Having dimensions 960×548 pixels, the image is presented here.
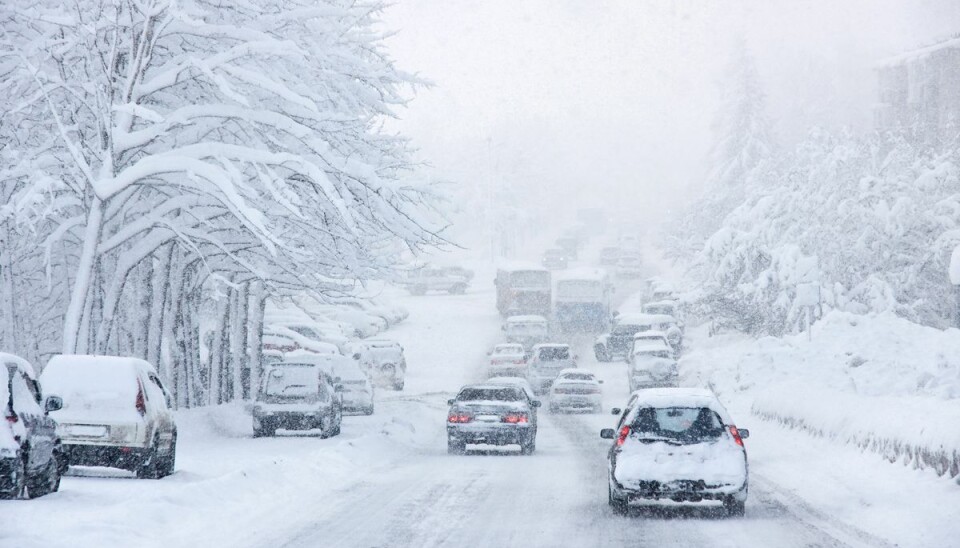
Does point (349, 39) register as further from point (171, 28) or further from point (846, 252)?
point (846, 252)

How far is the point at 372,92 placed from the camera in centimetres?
2677

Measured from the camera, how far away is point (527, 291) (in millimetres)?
68938

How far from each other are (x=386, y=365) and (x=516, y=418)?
2599cm

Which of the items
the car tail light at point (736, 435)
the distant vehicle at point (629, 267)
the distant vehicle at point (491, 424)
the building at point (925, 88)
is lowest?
the distant vehicle at point (491, 424)

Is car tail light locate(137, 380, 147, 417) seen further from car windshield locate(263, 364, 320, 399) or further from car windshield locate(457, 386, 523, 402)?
car windshield locate(263, 364, 320, 399)

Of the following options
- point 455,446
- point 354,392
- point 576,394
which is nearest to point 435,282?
point 576,394

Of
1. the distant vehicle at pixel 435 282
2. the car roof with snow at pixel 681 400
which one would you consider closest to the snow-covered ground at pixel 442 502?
the car roof with snow at pixel 681 400

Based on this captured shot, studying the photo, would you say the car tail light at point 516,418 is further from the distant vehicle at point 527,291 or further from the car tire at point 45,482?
the distant vehicle at point 527,291

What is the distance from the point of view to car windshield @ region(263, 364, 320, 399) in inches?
1164

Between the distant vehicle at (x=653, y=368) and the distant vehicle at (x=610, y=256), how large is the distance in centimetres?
6115

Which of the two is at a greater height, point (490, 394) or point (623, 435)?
point (490, 394)

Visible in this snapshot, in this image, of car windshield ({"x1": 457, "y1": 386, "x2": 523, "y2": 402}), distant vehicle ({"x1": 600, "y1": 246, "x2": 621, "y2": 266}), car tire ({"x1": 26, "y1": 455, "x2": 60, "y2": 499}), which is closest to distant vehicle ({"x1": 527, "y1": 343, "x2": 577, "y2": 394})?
car windshield ({"x1": 457, "y1": 386, "x2": 523, "y2": 402})

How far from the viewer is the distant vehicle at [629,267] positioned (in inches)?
3858

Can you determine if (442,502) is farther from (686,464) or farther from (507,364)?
(507,364)
